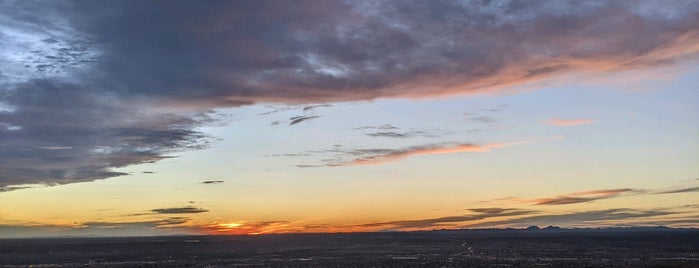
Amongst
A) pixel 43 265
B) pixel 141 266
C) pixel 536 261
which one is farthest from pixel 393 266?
pixel 43 265

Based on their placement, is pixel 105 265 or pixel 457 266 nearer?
pixel 457 266

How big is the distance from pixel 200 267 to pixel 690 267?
198 feet

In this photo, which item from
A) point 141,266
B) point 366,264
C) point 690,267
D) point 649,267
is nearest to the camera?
point 690,267

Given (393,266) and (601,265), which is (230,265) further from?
(601,265)

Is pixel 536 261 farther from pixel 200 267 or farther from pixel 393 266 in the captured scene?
pixel 200 267

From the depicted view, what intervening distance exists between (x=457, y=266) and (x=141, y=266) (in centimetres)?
4528

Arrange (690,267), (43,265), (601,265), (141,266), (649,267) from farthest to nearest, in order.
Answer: (43,265) → (141,266) → (601,265) → (649,267) → (690,267)

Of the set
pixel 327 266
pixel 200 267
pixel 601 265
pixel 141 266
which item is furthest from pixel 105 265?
pixel 601 265

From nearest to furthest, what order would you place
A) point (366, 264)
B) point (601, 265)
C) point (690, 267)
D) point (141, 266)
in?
point (690, 267) → point (601, 265) → point (366, 264) → point (141, 266)

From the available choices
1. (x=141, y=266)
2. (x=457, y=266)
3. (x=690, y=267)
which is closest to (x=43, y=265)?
(x=141, y=266)

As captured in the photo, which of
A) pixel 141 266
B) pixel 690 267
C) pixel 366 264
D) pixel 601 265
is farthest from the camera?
pixel 141 266

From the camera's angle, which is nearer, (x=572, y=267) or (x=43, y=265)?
(x=572, y=267)

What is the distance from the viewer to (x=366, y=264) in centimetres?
8662

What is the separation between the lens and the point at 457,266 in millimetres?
81750
